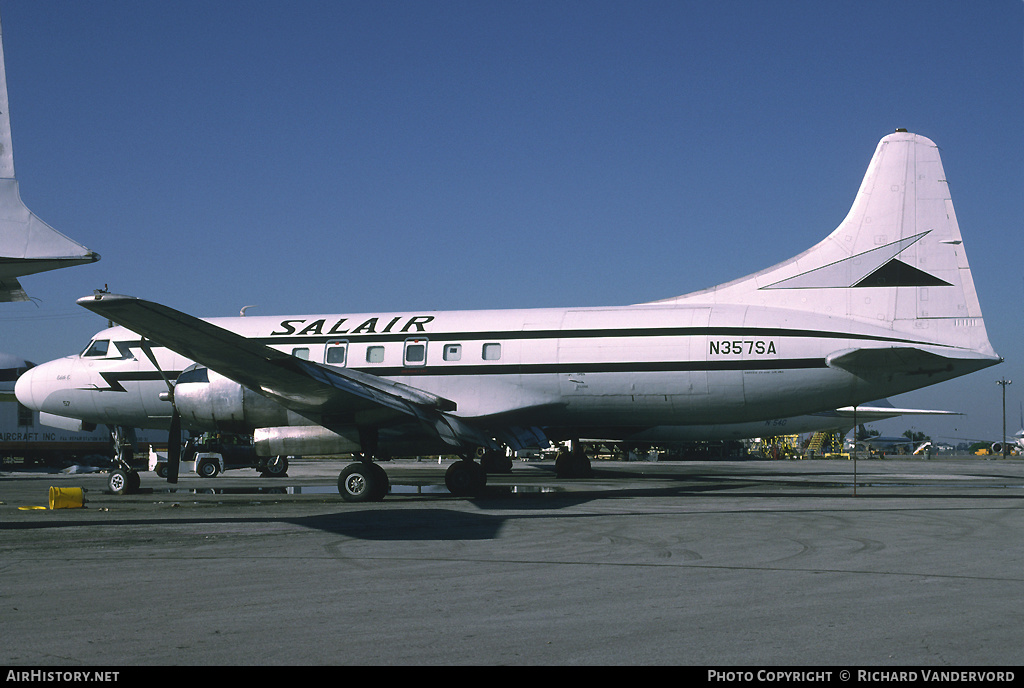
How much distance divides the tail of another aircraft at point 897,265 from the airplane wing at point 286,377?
8.18 metres

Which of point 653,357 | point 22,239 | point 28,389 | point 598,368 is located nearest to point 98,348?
point 28,389

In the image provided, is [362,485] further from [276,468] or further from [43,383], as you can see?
[276,468]

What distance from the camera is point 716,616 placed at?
20.9 feet

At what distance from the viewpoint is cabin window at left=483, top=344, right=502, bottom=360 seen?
20109mm

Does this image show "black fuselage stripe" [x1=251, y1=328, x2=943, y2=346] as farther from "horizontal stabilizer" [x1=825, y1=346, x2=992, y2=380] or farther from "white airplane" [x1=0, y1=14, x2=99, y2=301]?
"white airplane" [x1=0, y1=14, x2=99, y2=301]

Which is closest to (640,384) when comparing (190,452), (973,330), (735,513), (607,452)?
(735,513)

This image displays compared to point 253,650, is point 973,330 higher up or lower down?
higher up

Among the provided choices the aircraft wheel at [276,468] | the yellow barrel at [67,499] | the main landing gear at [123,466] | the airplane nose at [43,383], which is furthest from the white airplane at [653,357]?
the aircraft wheel at [276,468]

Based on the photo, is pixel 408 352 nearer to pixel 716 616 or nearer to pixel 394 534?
pixel 394 534

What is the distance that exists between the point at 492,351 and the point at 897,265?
9538 mm

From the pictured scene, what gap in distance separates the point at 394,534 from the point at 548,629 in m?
5.92

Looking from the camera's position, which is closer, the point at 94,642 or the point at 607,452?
the point at 94,642

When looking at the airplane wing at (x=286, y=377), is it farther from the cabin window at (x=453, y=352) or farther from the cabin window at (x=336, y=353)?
the cabin window at (x=336, y=353)

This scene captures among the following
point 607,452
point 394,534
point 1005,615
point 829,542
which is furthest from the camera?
point 607,452
